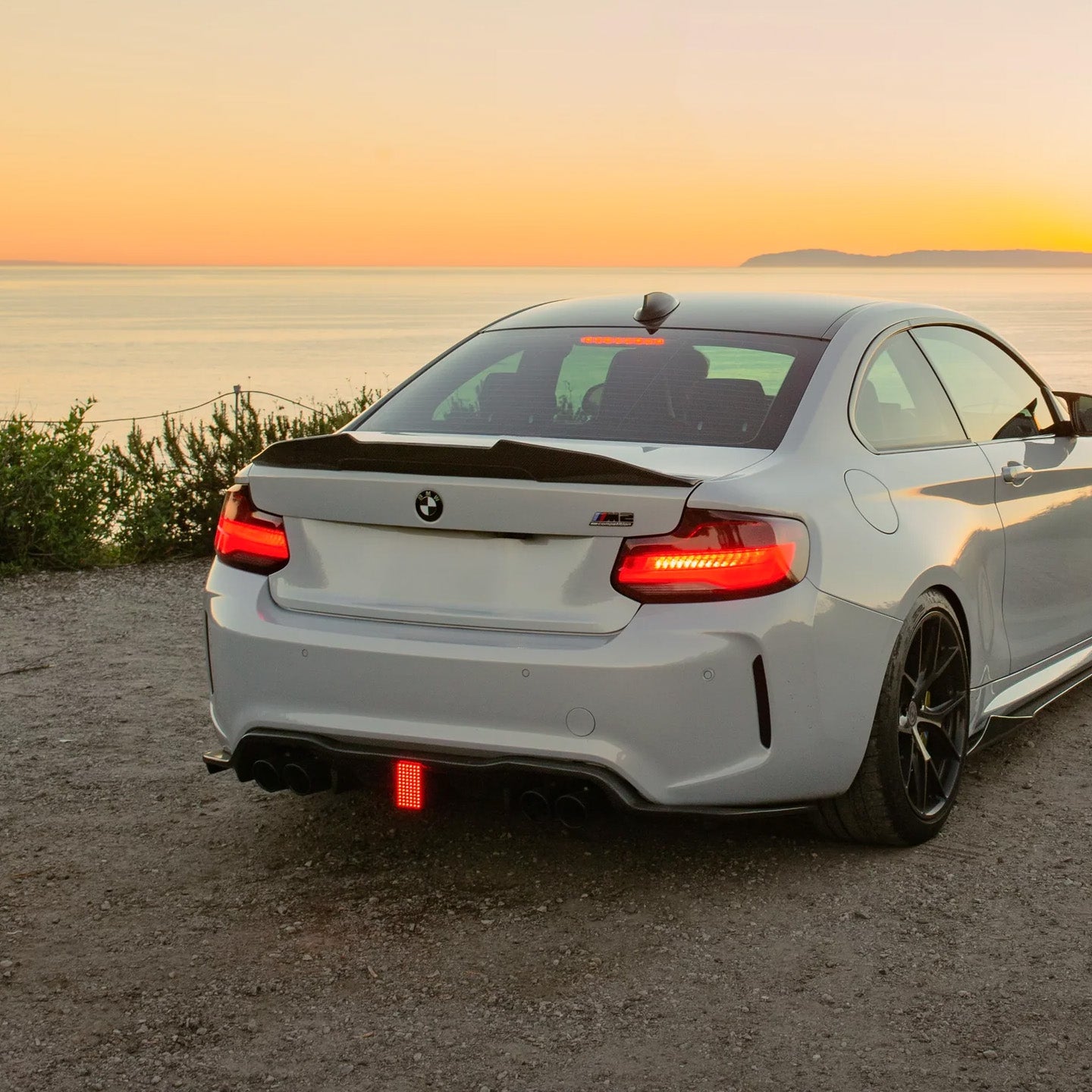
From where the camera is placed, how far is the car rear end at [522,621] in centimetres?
370

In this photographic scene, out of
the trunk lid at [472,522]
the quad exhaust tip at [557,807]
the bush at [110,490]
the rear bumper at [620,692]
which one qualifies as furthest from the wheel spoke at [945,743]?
the bush at [110,490]

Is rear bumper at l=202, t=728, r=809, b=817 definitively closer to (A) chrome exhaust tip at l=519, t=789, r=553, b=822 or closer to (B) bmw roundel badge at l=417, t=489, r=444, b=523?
(A) chrome exhaust tip at l=519, t=789, r=553, b=822

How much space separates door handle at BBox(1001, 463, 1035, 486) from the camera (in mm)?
5055

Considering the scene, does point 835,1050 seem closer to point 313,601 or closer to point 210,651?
point 313,601

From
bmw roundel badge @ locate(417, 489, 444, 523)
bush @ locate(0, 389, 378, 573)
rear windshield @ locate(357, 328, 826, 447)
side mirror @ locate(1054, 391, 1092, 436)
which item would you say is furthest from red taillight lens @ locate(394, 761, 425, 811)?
bush @ locate(0, 389, 378, 573)

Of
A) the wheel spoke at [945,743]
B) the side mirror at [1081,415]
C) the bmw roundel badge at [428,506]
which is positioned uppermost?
the bmw roundel badge at [428,506]

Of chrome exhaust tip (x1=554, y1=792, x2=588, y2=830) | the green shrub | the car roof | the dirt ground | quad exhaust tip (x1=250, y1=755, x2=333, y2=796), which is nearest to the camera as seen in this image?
the dirt ground

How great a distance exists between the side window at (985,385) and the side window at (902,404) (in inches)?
4.1

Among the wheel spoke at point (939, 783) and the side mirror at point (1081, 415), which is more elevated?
the side mirror at point (1081, 415)

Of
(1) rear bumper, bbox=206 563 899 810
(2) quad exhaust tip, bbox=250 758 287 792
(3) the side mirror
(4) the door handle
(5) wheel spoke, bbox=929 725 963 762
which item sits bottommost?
(5) wheel spoke, bbox=929 725 963 762

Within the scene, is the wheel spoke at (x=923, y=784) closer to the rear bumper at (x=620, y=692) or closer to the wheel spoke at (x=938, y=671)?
the wheel spoke at (x=938, y=671)

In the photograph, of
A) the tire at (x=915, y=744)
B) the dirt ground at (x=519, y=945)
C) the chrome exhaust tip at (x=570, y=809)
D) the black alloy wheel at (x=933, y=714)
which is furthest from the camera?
the black alloy wheel at (x=933, y=714)

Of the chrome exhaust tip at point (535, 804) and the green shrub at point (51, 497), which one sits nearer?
the chrome exhaust tip at point (535, 804)

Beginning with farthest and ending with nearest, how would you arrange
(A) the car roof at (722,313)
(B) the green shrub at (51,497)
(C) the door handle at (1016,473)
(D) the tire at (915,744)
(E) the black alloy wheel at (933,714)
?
(B) the green shrub at (51,497) → (C) the door handle at (1016,473) → (A) the car roof at (722,313) → (E) the black alloy wheel at (933,714) → (D) the tire at (915,744)
